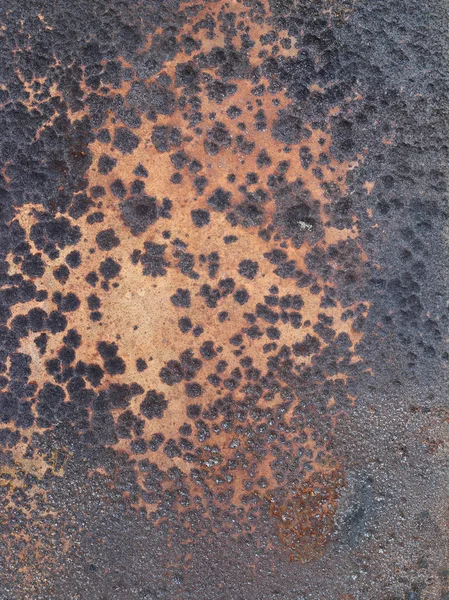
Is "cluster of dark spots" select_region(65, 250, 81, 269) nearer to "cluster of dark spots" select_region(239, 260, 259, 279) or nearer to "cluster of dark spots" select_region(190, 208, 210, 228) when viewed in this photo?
"cluster of dark spots" select_region(190, 208, 210, 228)

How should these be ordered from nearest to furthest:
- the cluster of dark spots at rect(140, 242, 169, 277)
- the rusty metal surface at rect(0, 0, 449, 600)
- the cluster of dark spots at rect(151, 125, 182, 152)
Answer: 1. the rusty metal surface at rect(0, 0, 449, 600)
2. the cluster of dark spots at rect(151, 125, 182, 152)
3. the cluster of dark spots at rect(140, 242, 169, 277)

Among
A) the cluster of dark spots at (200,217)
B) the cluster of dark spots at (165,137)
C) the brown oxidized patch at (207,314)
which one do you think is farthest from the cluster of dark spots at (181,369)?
the cluster of dark spots at (165,137)

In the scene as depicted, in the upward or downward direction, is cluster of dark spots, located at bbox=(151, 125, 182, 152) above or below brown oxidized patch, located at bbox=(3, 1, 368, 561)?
above

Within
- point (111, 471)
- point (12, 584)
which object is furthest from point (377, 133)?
point (12, 584)

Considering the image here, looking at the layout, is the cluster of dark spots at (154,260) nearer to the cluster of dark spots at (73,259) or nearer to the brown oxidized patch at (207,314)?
the brown oxidized patch at (207,314)

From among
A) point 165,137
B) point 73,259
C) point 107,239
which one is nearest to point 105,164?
point 165,137

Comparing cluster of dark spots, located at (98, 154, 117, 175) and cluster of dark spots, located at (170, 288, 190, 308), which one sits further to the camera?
cluster of dark spots, located at (170, 288, 190, 308)

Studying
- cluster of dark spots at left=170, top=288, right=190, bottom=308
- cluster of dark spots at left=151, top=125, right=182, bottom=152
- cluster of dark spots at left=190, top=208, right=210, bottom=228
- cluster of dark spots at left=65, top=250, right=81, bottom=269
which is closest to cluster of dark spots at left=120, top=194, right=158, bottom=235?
cluster of dark spots at left=190, top=208, right=210, bottom=228
